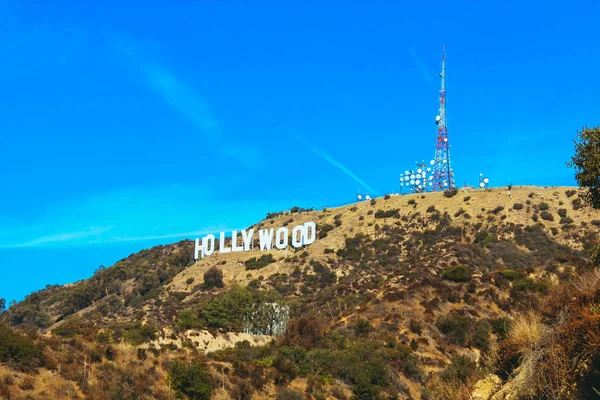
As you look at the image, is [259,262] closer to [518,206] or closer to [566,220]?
[518,206]

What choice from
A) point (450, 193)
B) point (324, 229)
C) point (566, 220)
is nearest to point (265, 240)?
point (324, 229)

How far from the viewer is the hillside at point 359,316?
53.6 ft

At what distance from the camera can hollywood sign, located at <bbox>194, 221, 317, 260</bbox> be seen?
112 meters

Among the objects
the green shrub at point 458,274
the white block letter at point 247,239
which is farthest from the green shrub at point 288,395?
the white block letter at point 247,239

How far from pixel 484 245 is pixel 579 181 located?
74.1 meters

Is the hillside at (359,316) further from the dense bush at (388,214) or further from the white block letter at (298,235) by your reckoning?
the white block letter at (298,235)

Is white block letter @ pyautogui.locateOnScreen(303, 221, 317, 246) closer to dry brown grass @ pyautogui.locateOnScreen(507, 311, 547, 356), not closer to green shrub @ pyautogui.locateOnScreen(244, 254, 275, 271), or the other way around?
green shrub @ pyautogui.locateOnScreen(244, 254, 275, 271)

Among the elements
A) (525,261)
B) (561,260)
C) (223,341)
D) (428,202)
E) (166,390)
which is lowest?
(166,390)

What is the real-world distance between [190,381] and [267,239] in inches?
3247

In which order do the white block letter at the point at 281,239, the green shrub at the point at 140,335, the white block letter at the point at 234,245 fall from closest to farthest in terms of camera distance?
the green shrub at the point at 140,335
the white block letter at the point at 281,239
the white block letter at the point at 234,245

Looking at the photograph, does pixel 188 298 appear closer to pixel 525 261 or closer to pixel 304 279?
pixel 304 279

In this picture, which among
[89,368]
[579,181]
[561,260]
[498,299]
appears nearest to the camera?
[579,181]

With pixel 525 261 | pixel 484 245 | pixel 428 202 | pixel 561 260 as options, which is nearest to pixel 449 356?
pixel 561 260

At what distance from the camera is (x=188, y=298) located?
96812 mm
